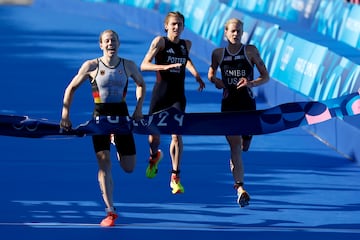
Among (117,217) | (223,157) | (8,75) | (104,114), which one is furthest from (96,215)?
(8,75)

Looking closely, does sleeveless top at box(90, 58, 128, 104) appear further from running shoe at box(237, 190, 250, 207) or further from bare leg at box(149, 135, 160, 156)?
bare leg at box(149, 135, 160, 156)

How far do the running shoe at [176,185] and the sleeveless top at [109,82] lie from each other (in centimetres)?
218

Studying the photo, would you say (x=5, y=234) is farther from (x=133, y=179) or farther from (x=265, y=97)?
(x=265, y=97)

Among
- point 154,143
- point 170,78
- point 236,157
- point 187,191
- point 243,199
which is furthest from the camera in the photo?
point 154,143

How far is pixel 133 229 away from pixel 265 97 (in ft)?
34.1

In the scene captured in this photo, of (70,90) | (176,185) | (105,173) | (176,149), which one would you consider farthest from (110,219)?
(176,149)

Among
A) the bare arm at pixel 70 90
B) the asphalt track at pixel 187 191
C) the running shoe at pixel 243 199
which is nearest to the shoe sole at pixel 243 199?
the running shoe at pixel 243 199

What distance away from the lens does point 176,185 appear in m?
14.2

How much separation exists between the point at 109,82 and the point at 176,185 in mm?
2376

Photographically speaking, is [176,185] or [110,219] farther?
[176,185]

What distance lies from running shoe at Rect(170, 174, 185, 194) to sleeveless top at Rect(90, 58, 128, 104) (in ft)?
7.16

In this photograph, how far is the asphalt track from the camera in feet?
40.5

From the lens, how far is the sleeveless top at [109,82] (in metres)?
12.2

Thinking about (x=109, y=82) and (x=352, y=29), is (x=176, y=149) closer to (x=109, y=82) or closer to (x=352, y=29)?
(x=109, y=82)
